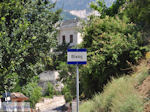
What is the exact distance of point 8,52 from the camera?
15.4 meters

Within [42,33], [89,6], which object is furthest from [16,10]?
[89,6]

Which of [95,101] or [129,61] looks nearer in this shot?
[95,101]

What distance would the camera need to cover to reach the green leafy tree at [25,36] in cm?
1566

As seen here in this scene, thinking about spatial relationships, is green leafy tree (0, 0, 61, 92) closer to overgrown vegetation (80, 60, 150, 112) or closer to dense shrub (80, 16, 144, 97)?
dense shrub (80, 16, 144, 97)

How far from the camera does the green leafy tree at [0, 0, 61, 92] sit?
51.4 ft

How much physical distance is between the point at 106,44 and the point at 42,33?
5.98m

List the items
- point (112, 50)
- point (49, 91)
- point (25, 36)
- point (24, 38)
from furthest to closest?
point (49, 91) → point (25, 36) → point (24, 38) → point (112, 50)

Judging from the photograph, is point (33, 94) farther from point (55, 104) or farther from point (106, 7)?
point (106, 7)

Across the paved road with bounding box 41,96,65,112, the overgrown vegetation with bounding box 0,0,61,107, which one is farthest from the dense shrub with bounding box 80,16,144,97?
the paved road with bounding box 41,96,65,112

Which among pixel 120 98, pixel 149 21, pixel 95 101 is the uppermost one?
pixel 149 21

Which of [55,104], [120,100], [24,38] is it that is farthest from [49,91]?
[120,100]

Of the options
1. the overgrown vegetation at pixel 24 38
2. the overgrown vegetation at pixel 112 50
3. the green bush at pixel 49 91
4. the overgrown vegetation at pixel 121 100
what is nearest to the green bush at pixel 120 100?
the overgrown vegetation at pixel 121 100

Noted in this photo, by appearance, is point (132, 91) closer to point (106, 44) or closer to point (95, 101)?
point (95, 101)

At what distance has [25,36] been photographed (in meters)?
16.8
